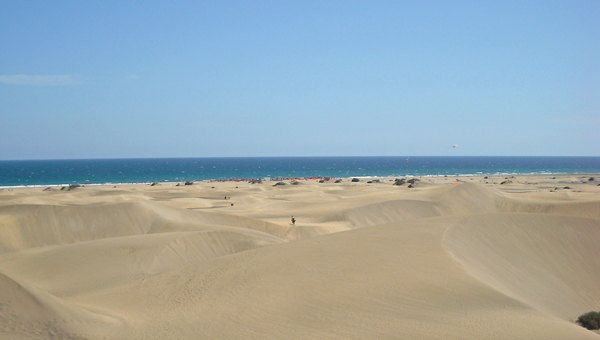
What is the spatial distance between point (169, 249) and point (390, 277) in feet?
32.6

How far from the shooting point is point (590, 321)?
10.9 m

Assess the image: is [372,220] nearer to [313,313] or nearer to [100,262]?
[100,262]

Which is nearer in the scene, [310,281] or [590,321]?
[590,321]

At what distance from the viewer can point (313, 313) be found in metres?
9.55

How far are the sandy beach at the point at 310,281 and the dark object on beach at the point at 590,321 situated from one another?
0.71 m

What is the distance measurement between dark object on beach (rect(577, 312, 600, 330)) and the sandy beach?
707mm

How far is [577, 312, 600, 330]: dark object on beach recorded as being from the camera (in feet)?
35.3

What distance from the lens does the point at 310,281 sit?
11.3 metres

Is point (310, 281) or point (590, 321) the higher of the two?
point (310, 281)

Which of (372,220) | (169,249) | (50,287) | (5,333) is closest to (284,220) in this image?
(372,220)

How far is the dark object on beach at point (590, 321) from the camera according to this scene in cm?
1077

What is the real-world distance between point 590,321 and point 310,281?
6292 mm

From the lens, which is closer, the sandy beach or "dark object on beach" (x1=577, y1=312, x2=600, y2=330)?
the sandy beach

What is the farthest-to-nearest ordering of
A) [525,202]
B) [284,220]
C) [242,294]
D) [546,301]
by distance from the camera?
[525,202] < [284,220] < [546,301] < [242,294]
